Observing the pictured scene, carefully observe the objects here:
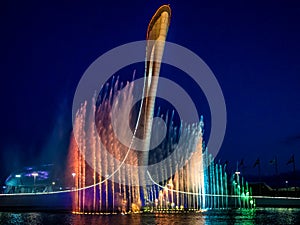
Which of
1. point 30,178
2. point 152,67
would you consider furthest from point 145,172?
point 30,178

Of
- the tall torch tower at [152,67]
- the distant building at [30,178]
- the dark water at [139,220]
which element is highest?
the tall torch tower at [152,67]

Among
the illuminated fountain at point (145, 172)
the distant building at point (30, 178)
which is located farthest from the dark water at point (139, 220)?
the distant building at point (30, 178)

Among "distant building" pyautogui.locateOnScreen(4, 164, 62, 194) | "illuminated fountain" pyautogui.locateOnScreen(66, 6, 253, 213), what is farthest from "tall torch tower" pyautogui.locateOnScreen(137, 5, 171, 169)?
"distant building" pyautogui.locateOnScreen(4, 164, 62, 194)

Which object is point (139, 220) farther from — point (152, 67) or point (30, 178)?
point (30, 178)

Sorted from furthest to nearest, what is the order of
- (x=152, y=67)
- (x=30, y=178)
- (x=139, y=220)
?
(x=30, y=178) → (x=152, y=67) → (x=139, y=220)

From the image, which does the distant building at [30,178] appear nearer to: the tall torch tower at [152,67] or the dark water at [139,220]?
the tall torch tower at [152,67]

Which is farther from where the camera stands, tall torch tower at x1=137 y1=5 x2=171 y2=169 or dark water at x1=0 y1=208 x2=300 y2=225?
tall torch tower at x1=137 y1=5 x2=171 y2=169

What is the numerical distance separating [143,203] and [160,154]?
10.2 meters

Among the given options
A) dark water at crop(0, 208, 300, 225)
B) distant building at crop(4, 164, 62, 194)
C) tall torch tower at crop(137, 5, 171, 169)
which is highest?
tall torch tower at crop(137, 5, 171, 169)

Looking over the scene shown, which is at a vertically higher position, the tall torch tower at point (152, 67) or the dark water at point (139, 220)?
the tall torch tower at point (152, 67)

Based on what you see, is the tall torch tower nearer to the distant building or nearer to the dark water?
the dark water

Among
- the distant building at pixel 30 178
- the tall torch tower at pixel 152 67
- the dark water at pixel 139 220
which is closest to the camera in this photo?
the dark water at pixel 139 220

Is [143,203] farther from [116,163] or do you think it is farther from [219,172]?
[219,172]

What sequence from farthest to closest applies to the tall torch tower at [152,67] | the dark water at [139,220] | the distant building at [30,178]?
the distant building at [30,178]
the tall torch tower at [152,67]
the dark water at [139,220]
